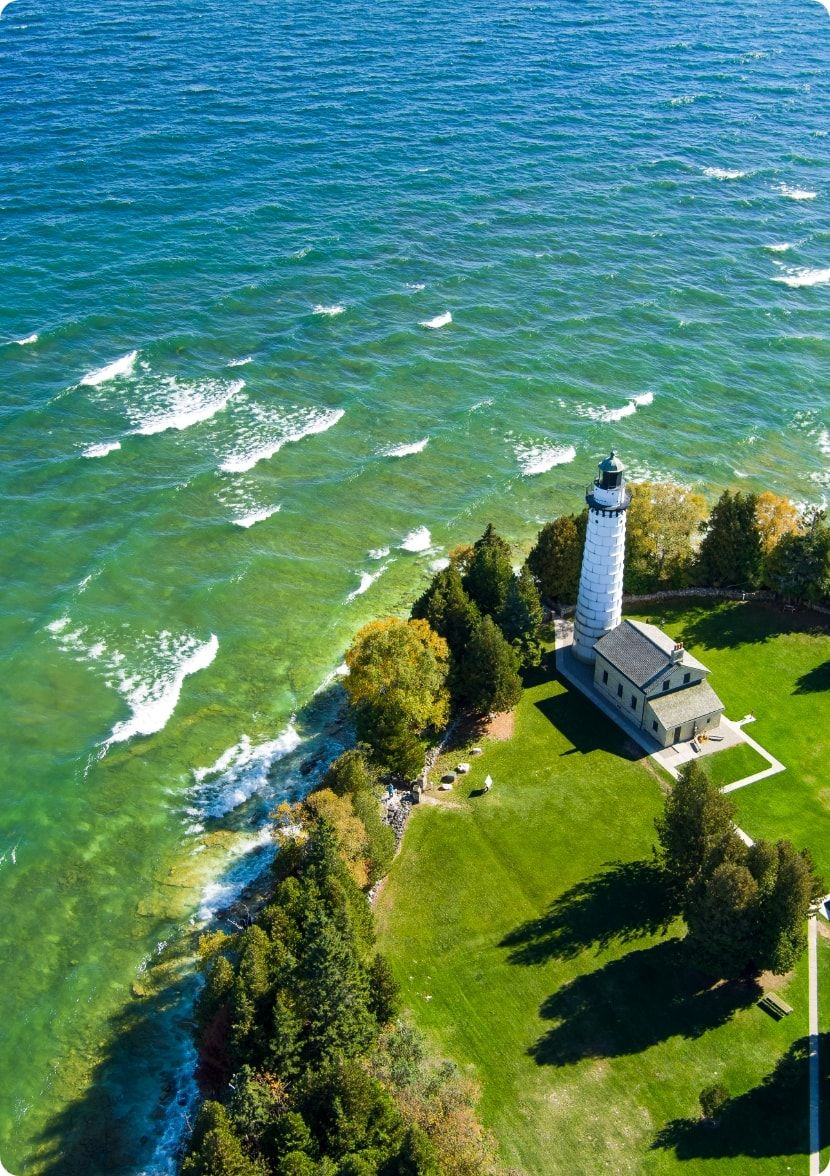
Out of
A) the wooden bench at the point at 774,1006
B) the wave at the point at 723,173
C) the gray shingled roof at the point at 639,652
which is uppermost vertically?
the wave at the point at 723,173

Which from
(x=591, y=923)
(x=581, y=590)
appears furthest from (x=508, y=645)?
(x=591, y=923)

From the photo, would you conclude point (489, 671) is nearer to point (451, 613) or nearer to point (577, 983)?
point (451, 613)

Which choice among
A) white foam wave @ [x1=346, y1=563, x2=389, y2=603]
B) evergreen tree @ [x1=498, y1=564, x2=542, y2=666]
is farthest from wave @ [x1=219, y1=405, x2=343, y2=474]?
evergreen tree @ [x1=498, y1=564, x2=542, y2=666]

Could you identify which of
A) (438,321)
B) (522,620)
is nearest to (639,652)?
(522,620)

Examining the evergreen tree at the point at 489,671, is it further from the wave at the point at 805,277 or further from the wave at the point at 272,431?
the wave at the point at 805,277

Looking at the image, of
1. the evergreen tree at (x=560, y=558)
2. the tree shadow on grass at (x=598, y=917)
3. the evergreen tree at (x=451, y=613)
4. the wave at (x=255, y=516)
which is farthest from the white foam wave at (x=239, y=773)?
the wave at (x=255, y=516)

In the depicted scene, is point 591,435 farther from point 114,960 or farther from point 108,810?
point 114,960
